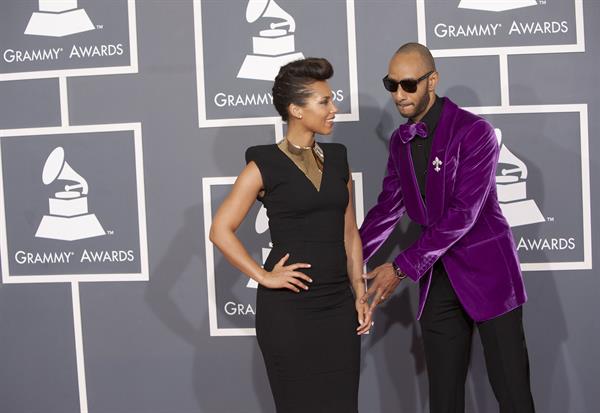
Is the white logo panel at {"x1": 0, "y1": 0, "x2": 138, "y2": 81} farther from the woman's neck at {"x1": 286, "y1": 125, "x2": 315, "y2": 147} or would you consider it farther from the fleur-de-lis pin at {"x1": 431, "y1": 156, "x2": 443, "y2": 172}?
the fleur-de-lis pin at {"x1": 431, "y1": 156, "x2": 443, "y2": 172}

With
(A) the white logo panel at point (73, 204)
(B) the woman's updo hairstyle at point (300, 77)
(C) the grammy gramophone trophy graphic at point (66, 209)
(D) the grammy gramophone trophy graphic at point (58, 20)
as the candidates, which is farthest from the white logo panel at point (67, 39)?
(B) the woman's updo hairstyle at point (300, 77)

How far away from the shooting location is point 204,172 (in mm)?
3373

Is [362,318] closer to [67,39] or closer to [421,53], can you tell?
[421,53]

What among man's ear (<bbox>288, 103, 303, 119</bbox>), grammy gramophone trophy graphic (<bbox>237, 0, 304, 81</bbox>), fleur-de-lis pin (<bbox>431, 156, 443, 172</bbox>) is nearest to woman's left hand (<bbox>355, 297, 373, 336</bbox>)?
fleur-de-lis pin (<bbox>431, 156, 443, 172</bbox>)

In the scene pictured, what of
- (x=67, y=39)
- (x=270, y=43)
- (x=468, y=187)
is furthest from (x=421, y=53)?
(x=67, y=39)

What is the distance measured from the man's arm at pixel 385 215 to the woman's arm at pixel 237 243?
60 centimetres

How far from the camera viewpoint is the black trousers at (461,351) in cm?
254

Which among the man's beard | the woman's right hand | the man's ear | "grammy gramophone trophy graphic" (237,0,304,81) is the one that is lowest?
the woman's right hand

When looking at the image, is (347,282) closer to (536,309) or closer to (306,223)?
(306,223)

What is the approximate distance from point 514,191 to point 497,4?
33.9 inches

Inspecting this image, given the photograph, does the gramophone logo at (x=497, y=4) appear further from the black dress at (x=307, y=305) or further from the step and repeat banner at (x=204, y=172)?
the black dress at (x=307, y=305)

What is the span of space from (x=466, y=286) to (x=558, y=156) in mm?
1016

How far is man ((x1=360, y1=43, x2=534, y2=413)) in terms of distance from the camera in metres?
2.47

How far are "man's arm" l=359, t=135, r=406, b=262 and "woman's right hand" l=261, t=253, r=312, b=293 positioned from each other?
1.90 ft
